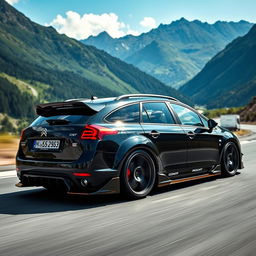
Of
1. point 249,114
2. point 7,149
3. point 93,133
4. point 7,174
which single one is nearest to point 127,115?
point 93,133

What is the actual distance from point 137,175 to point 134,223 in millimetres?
1395

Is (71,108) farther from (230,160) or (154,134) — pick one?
(230,160)

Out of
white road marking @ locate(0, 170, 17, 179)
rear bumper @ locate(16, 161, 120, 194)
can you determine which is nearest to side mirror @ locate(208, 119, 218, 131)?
rear bumper @ locate(16, 161, 120, 194)

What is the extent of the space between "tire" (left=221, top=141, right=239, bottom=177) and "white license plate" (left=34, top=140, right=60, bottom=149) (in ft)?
10.5

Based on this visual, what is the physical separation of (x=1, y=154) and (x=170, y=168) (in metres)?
7.19

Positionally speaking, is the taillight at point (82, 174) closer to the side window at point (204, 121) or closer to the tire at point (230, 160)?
the side window at point (204, 121)

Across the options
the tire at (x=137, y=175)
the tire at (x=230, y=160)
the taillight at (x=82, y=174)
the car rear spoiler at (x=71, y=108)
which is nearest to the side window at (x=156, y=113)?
the tire at (x=137, y=175)

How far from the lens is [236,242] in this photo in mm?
3875

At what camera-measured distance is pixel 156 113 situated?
256 inches

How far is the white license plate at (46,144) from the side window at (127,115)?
2.42 ft

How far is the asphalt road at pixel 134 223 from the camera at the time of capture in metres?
3.72

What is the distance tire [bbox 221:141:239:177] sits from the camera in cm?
761

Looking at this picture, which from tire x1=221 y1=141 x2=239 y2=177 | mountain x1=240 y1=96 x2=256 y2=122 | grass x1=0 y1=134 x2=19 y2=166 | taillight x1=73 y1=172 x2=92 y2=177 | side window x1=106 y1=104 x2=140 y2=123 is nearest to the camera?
taillight x1=73 y1=172 x2=92 y2=177

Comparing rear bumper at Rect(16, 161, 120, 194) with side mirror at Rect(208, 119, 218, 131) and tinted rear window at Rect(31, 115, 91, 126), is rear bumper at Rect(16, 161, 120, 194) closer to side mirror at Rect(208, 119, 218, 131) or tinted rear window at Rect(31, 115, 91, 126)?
tinted rear window at Rect(31, 115, 91, 126)
